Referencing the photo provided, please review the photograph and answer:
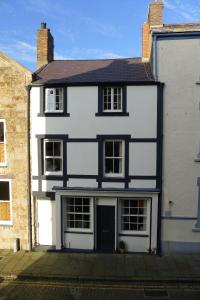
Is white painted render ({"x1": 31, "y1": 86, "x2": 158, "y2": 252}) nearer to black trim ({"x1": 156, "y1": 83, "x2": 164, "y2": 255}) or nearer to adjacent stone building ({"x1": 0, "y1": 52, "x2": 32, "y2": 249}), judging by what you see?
black trim ({"x1": 156, "y1": 83, "x2": 164, "y2": 255})

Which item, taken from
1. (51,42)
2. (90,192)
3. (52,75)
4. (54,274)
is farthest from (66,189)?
(51,42)

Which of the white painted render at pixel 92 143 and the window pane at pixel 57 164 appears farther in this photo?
the window pane at pixel 57 164

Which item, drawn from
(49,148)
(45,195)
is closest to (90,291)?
(45,195)

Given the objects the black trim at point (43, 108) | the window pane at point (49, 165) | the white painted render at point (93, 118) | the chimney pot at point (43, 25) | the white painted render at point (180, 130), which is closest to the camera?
the white painted render at point (180, 130)

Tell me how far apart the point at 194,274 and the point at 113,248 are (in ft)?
14.3

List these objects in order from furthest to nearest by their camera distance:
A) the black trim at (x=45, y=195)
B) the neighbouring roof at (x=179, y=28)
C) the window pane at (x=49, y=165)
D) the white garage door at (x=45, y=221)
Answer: the white garage door at (x=45, y=221) < the window pane at (x=49, y=165) < the black trim at (x=45, y=195) < the neighbouring roof at (x=179, y=28)

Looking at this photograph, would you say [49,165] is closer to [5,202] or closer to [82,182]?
[82,182]

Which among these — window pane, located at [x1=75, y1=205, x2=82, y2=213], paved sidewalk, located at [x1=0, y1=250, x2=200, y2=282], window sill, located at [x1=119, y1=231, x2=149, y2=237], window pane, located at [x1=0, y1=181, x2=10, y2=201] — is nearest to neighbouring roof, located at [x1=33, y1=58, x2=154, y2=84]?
window pane, located at [x1=0, y1=181, x2=10, y2=201]

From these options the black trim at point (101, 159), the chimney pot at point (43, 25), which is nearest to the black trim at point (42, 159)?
the black trim at point (101, 159)

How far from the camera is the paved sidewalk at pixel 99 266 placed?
11.8 meters

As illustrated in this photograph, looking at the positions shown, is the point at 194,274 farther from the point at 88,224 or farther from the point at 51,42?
the point at 51,42

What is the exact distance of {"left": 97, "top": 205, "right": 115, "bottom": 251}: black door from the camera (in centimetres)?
1434

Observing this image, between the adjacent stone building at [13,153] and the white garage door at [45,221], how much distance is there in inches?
28.3

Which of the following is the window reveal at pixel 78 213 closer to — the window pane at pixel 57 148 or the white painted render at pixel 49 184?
the white painted render at pixel 49 184
